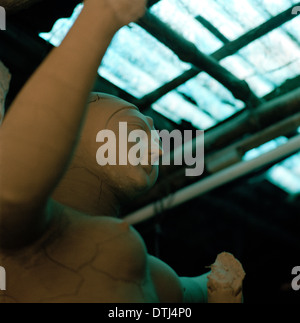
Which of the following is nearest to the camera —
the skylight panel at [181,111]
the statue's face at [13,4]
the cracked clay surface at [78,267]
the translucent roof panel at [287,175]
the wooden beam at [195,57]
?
the cracked clay surface at [78,267]

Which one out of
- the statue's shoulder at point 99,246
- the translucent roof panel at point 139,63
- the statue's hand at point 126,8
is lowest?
the statue's shoulder at point 99,246

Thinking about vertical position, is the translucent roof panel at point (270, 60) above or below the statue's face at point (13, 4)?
above

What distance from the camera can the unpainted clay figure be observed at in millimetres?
1024

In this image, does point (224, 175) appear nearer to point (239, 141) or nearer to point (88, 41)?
point (239, 141)

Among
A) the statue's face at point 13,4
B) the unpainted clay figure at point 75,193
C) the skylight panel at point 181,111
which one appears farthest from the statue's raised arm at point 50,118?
Answer: the skylight panel at point 181,111

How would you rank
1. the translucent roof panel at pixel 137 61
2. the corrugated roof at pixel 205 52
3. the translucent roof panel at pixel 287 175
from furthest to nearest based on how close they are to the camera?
the translucent roof panel at pixel 287 175 → the translucent roof panel at pixel 137 61 → the corrugated roof at pixel 205 52

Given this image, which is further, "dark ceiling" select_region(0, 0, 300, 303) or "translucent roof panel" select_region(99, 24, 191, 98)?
"dark ceiling" select_region(0, 0, 300, 303)

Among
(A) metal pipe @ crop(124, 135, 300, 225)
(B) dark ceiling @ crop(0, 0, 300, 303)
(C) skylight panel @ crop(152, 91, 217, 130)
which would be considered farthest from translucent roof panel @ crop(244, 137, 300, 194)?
(C) skylight panel @ crop(152, 91, 217, 130)

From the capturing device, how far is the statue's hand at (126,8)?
3.59ft

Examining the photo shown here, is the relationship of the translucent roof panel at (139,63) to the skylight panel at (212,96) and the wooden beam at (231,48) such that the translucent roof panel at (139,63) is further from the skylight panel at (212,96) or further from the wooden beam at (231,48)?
the skylight panel at (212,96)

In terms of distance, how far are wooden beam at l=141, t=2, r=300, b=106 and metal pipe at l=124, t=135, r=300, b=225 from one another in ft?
2.59
